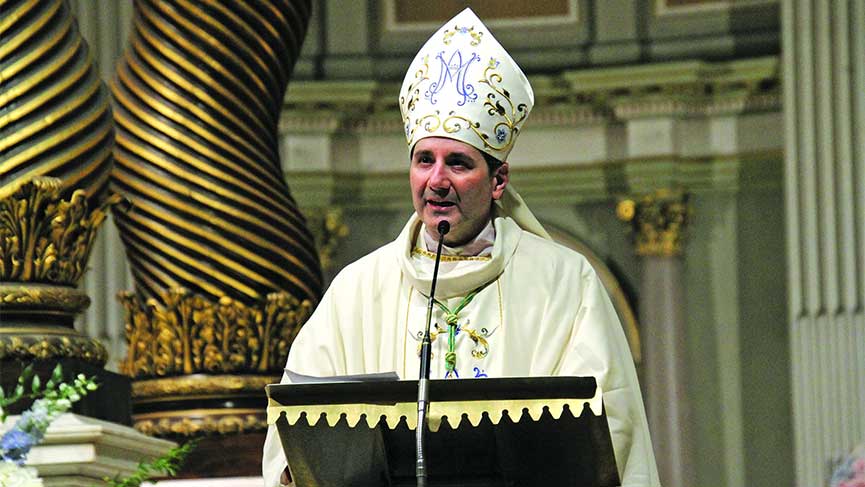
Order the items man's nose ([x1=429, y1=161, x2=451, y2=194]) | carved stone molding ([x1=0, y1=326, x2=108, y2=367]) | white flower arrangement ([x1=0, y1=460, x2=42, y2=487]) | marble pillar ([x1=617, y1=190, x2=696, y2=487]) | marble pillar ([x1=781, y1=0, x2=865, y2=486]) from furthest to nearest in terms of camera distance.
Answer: marble pillar ([x1=617, y1=190, x2=696, y2=487]) → marble pillar ([x1=781, y1=0, x2=865, y2=486]) → carved stone molding ([x1=0, y1=326, x2=108, y2=367]) → man's nose ([x1=429, y1=161, x2=451, y2=194]) → white flower arrangement ([x1=0, y1=460, x2=42, y2=487])

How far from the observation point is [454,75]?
397 centimetres

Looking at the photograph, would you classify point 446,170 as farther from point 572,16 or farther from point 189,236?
point 572,16

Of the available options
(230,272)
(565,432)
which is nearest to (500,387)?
(565,432)

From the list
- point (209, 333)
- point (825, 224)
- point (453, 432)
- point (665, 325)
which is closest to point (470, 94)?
point (453, 432)

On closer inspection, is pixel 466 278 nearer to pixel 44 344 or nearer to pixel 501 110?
pixel 501 110

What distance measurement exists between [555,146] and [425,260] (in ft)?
32.3

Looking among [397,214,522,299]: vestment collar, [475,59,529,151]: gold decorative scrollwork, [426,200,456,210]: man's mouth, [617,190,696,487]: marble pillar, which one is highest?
[475,59,529,151]: gold decorative scrollwork

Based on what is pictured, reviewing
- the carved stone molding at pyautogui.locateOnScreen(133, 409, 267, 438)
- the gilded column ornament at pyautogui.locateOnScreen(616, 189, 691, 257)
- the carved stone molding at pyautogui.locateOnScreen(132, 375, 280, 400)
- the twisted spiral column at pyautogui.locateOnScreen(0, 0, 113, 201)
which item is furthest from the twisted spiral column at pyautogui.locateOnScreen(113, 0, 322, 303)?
the gilded column ornament at pyautogui.locateOnScreen(616, 189, 691, 257)

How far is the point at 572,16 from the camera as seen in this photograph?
551 inches

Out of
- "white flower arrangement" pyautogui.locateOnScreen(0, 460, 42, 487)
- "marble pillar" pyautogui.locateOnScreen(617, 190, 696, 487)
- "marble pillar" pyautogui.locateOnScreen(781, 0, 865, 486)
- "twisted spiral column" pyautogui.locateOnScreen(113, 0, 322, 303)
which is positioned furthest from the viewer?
"marble pillar" pyautogui.locateOnScreen(617, 190, 696, 487)

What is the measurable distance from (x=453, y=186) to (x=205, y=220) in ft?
6.83

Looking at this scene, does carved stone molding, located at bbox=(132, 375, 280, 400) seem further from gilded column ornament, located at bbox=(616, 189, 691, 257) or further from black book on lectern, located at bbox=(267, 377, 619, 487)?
gilded column ornament, located at bbox=(616, 189, 691, 257)

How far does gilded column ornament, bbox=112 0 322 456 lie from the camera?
5699mm

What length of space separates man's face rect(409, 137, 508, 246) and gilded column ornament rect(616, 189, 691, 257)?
949 centimetres
